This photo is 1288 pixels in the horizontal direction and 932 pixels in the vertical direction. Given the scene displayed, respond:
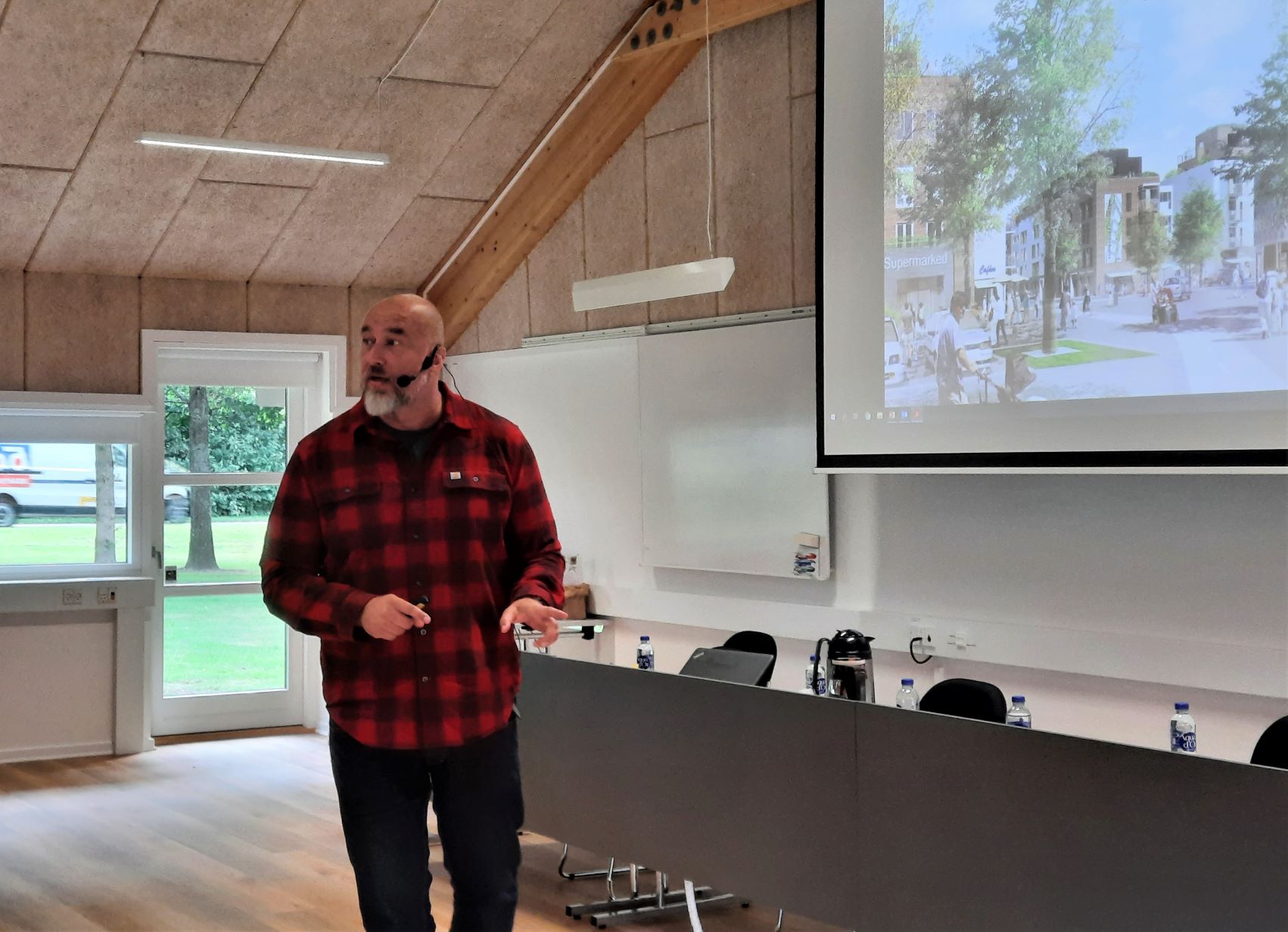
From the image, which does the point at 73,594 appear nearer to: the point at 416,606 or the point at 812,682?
the point at 812,682

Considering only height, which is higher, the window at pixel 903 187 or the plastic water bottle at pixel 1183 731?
the window at pixel 903 187

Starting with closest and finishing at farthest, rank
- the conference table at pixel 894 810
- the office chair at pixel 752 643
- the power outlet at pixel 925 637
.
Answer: the conference table at pixel 894 810, the office chair at pixel 752 643, the power outlet at pixel 925 637

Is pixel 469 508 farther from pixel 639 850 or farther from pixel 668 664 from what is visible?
pixel 668 664

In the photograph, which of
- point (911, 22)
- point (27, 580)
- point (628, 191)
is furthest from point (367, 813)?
point (27, 580)

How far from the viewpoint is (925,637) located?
5.93 metres

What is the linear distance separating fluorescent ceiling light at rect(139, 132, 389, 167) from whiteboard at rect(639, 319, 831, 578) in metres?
1.71

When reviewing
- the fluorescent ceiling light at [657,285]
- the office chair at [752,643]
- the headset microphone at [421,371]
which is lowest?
the office chair at [752,643]

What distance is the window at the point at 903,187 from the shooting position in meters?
5.79

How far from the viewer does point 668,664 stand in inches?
292

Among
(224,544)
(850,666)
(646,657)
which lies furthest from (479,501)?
(224,544)

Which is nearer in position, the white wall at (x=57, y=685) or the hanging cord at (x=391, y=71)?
the hanging cord at (x=391, y=71)

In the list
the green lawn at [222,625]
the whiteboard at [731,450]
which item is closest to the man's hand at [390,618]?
the whiteboard at [731,450]

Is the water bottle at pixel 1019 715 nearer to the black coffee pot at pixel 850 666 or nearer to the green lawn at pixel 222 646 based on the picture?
the black coffee pot at pixel 850 666

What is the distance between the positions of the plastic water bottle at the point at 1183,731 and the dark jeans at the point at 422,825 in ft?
5.26
